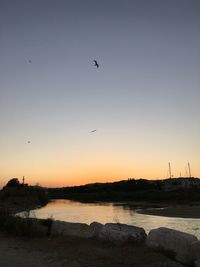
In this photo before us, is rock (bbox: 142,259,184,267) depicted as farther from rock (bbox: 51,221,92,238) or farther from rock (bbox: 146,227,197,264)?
rock (bbox: 51,221,92,238)

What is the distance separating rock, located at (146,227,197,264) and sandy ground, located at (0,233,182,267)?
28 cm

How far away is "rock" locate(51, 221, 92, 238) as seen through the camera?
13742 mm

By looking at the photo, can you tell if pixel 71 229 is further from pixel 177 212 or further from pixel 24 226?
pixel 177 212

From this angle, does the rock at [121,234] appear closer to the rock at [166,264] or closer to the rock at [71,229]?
the rock at [71,229]

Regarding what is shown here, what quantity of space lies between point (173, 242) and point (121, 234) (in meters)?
2.05

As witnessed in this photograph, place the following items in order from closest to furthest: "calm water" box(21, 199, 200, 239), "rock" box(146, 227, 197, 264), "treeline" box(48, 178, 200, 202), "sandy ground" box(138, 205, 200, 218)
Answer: "rock" box(146, 227, 197, 264), "calm water" box(21, 199, 200, 239), "sandy ground" box(138, 205, 200, 218), "treeline" box(48, 178, 200, 202)

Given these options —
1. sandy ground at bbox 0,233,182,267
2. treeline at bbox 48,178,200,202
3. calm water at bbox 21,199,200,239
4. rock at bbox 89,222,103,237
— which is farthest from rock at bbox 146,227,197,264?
treeline at bbox 48,178,200,202

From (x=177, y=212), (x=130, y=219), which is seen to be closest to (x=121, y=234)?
(x=130, y=219)

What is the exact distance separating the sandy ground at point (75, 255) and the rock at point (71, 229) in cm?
79

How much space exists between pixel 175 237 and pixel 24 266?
3784 millimetres

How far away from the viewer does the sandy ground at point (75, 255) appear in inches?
387

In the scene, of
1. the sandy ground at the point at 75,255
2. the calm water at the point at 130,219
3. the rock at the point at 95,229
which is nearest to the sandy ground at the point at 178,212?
the calm water at the point at 130,219

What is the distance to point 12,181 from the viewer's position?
410 ft

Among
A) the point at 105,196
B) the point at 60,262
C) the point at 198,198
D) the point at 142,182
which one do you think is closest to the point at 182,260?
the point at 60,262
